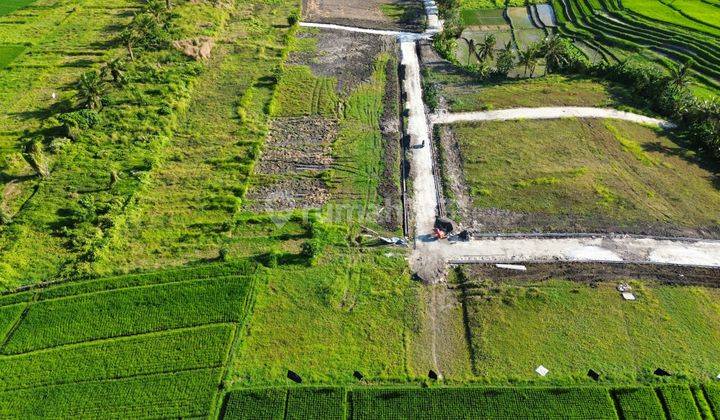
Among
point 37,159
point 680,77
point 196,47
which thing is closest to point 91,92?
point 37,159

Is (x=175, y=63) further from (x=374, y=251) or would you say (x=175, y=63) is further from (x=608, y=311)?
(x=608, y=311)

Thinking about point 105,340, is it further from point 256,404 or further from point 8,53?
point 8,53

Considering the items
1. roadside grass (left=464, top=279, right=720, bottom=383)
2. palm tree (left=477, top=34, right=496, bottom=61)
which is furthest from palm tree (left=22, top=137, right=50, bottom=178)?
palm tree (left=477, top=34, right=496, bottom=61)

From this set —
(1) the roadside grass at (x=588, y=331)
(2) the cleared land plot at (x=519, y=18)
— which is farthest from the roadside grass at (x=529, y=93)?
(1) the roadside grass at (x=588, y=331)

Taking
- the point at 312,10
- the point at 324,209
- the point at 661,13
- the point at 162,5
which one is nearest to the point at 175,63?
the point at 162,5

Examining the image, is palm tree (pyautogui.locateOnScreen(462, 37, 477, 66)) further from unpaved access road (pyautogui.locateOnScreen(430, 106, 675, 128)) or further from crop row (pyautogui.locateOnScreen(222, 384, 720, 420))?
crop row (pyautogui.locateOnScreen(222, 384, 720, 420))

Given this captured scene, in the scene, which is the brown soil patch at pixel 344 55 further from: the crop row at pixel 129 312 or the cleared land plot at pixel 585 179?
the crop row at pixel 129 312
